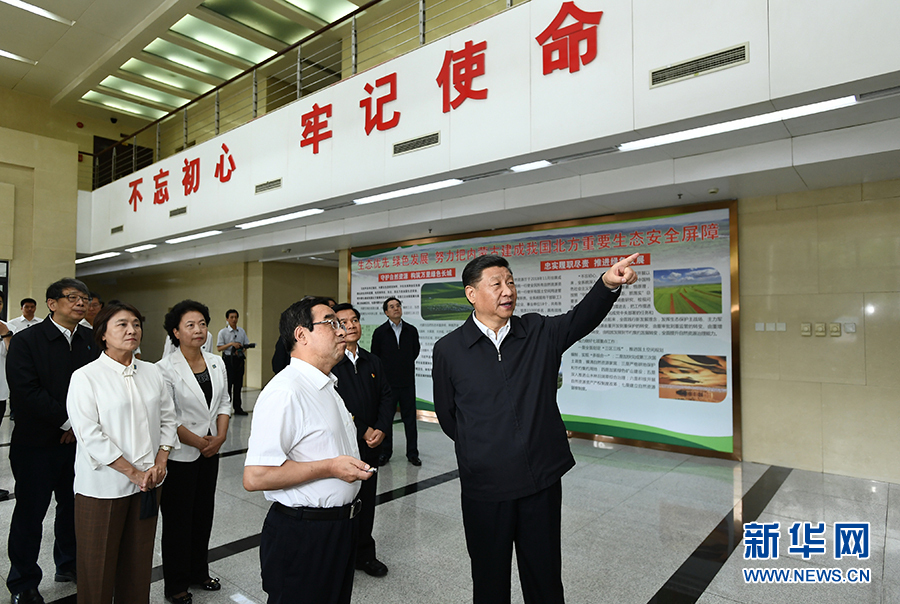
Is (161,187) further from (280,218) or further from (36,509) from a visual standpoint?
(36,509)

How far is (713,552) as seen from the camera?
3.14 m

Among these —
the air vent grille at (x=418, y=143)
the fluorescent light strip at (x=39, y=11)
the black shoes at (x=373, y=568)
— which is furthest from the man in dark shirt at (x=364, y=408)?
the fluorescent light strip at (x=39, y=11)

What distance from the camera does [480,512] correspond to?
1.96 metres

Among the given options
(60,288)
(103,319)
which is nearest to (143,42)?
(60,288)

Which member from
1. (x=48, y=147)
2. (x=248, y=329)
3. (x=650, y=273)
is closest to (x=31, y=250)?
(x=48, y=147)

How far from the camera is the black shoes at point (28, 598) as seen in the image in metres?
2.50

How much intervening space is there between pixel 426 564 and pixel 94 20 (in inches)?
378

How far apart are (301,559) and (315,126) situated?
17.4 ft

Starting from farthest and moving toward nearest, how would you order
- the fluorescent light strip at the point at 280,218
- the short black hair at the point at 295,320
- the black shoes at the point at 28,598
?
the fluorescent light strip at the point at 280,218, the black shoes at the point at 28,598, the short black hair at the point at 295,320

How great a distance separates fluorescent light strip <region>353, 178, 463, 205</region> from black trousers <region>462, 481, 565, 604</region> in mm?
3798

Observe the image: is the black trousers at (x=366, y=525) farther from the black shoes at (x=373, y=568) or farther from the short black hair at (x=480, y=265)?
the short black hair at (x=480, y=265)

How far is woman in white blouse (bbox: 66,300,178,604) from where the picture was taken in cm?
207

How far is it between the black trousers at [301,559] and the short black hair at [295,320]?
537mm

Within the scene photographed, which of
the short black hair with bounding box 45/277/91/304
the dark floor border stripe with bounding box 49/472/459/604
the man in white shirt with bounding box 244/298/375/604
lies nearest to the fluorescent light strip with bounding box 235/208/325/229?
the dark floor border stripe with bounding box 49/472/459/604
